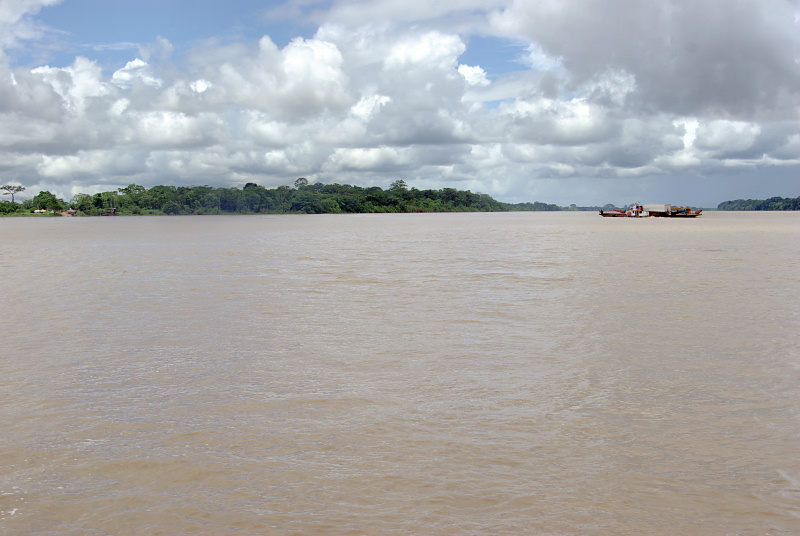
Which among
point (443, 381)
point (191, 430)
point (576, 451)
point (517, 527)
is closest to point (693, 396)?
point (576, 451)

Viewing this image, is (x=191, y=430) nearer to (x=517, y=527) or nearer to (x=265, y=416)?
(x=265, y=416)

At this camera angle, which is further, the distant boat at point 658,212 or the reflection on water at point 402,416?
the distant boat at point 658,212

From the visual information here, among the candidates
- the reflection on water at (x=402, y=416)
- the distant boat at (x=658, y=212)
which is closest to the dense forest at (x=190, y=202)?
the distant boat at (x=658, y=212)

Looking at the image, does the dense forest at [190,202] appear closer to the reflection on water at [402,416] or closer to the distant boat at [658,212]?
the distant boat at [658,212]

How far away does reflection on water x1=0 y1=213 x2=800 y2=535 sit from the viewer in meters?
3.82

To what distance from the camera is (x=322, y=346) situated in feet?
27.2

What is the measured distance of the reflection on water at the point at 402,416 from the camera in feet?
12.5

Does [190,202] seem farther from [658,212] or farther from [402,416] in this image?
[402,416]

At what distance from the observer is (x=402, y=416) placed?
17.8 feet

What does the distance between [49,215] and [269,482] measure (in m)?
191

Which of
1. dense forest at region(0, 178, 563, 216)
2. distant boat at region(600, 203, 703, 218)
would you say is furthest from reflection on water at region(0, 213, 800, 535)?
dense forest at region(0, 178, 563, 216)

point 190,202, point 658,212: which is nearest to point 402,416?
point 658,212

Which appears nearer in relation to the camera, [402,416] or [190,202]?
[402,416]

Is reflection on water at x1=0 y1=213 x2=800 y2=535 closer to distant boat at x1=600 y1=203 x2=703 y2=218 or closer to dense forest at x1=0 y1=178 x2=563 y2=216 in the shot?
distant boat at x1=600 y1=203 x2=703 y2=218
